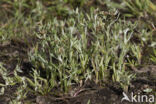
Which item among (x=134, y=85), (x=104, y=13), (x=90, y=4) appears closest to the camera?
(x=104, y=13)

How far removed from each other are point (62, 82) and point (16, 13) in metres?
1.49

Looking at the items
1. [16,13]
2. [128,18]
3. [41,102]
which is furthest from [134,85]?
[16,13]

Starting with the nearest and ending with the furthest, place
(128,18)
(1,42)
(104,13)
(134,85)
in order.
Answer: (104,13) → (134,85) → (1,42) → (128,18)

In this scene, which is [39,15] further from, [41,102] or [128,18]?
[41,102]

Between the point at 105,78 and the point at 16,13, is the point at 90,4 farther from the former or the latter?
the point at 105,78

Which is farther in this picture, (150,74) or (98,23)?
(150,74)

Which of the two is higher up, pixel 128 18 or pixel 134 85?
pixel 128 18

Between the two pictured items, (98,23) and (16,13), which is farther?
(16,13)

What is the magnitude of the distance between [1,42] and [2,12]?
775mm

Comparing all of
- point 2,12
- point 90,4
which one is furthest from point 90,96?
point 2,12

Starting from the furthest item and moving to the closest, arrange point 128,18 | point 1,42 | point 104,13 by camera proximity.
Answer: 1. point 128,18
2. point 1,42
3. point 104,13

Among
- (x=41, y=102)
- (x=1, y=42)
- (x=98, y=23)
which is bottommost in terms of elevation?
(x=41, y=102)

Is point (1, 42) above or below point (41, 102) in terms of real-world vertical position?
above

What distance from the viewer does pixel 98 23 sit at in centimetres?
234
